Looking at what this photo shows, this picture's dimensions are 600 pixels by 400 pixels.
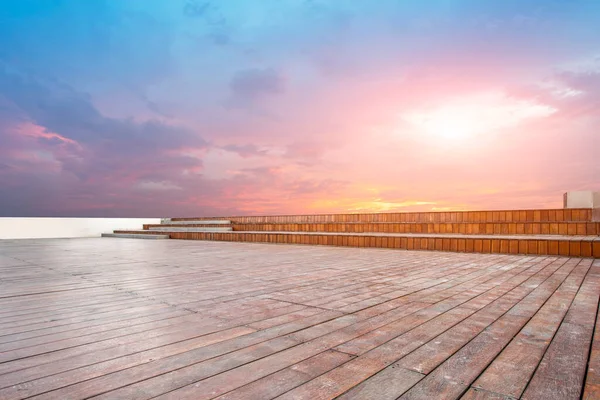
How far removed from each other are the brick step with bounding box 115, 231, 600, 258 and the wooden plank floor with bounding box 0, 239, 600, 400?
1.53 metres

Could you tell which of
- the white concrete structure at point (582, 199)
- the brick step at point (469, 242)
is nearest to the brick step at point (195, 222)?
the brick step at point (469, 242)

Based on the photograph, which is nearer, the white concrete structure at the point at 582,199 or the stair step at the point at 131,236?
the white concrete structure at the point at 582,199

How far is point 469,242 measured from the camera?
165 inches

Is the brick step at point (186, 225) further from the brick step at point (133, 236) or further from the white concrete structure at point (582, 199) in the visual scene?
the white concrete structure at point (582, 199)

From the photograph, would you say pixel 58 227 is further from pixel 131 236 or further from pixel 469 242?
pixel 469 242

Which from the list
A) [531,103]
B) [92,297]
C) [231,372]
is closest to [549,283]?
[231,372]

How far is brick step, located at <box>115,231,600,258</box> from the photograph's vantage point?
3.53m

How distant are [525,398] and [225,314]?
1.13 m

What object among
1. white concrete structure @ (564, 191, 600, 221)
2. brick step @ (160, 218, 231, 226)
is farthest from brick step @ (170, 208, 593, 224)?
brick step @ (160, 218, 231, 226)

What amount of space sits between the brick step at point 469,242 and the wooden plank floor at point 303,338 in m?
1.53

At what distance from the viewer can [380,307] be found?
1579mm

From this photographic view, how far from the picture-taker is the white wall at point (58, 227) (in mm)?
8562

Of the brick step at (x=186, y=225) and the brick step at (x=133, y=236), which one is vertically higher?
the brick step at (x=186, y=225)

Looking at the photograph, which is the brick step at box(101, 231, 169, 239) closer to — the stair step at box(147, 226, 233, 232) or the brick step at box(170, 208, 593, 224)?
the stair step at box(147, 226, 233, 232)
